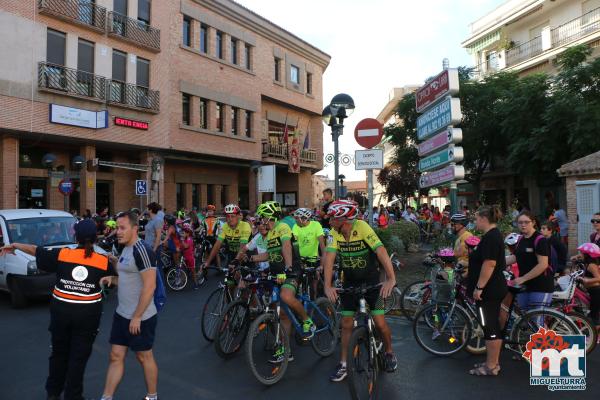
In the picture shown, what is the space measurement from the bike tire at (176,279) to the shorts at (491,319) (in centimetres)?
736

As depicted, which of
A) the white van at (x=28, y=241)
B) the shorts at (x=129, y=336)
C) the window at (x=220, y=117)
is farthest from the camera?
the window at (x=220, y=117)

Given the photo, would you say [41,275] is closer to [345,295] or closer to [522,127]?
[345,295]

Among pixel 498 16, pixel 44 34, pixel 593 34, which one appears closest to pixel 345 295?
pixel 44 34

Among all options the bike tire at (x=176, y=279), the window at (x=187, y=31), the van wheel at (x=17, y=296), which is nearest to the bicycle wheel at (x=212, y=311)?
the van wheel at (x=17, y=296)

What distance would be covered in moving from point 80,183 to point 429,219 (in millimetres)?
16383

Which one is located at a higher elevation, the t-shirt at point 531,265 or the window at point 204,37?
the window at point 204,37

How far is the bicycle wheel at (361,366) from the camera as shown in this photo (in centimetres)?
411

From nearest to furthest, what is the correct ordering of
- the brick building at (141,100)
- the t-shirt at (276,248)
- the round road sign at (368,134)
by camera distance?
the t-shirt at (276,248) < the round road sign at (368,134) < the brick building at (141,100)

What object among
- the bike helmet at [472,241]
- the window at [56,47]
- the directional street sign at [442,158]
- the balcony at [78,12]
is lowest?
the bike helmet at [472,241]

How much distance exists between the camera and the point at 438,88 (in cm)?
829

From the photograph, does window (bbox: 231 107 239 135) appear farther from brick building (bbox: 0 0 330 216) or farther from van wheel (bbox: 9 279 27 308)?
van wheel (bbox: 9 279 27 308)

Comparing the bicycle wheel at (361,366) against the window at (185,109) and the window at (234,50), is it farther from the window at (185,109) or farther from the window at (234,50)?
the window at (234,50)

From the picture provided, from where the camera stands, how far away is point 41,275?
27.3 ft

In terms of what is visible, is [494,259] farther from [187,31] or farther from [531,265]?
[187,31]
